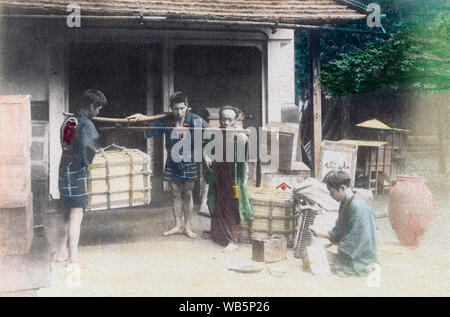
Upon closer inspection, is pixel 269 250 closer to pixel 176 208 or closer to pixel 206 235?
pixel 206 235

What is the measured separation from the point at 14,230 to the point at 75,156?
1.32 m

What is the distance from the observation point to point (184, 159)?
7.02m

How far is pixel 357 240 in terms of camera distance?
17.9ft

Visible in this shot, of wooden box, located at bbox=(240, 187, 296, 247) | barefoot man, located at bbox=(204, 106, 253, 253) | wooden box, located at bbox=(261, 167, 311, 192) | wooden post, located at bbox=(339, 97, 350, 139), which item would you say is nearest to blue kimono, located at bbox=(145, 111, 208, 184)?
barefoot man, located at bbox=(204, 106, 253, 253)

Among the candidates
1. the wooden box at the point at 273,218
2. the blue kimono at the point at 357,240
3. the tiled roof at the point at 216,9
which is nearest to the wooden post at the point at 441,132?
the tiled roof at the point at 216,9

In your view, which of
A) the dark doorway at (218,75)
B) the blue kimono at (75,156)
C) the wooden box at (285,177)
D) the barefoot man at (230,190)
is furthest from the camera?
the dark doorway at (218,75)

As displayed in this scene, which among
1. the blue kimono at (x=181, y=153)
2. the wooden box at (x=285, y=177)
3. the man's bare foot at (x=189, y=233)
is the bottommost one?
the man's bare foot at (x=189, y=233)

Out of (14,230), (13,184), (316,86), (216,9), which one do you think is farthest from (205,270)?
(216,9)

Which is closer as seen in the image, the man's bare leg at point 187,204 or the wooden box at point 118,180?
the wooden box at point 118,180

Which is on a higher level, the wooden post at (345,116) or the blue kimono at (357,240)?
the wooden post at (345,116)

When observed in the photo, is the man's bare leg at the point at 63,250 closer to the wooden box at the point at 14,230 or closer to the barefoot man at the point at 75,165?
the barefoot man at the point at 75,165

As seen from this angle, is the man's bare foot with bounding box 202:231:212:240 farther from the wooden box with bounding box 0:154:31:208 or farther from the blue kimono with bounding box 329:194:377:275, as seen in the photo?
the wooden box with bounding box 0:154:31:208

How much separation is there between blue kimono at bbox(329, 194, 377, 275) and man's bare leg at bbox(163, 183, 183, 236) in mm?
2586

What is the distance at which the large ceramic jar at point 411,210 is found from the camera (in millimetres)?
6520
